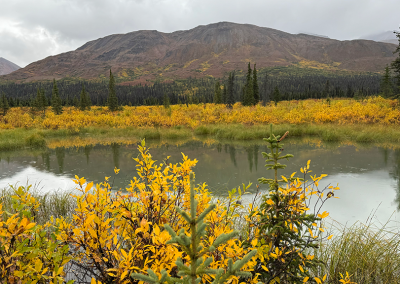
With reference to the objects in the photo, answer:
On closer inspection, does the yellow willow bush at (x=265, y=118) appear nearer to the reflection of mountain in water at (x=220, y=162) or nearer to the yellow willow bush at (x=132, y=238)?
the reflection of mountain in water at (x=220, y=162)

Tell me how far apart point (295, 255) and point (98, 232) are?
139 centimetres

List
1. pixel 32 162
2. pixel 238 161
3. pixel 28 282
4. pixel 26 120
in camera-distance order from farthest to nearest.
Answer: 1. pixel 26 120
2. pixel 32 162
3. pixel 238 161
4. pixel 28 282

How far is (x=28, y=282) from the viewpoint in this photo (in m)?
1.19

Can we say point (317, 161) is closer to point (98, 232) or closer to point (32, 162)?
point (98, 232)

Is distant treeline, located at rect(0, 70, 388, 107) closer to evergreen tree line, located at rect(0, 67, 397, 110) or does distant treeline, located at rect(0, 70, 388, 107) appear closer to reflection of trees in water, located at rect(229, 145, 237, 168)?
evergreen tree line, located at rect(0, 67, 397, 110)

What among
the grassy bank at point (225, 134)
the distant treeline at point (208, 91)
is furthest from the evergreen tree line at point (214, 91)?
the grassy bank at point (225, 134)

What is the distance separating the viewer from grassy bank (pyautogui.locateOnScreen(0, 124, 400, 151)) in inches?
517

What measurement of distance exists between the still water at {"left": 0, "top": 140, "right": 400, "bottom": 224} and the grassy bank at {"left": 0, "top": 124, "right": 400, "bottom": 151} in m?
1.85

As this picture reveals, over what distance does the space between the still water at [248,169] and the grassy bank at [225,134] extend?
1847mm

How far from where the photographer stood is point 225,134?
15.9 m

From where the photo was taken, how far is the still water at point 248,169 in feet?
16.6

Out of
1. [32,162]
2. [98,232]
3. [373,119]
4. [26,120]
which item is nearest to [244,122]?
[373,119]

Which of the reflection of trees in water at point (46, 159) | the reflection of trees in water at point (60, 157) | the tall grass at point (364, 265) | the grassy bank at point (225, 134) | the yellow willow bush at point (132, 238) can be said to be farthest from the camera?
the grassy bank at point (225, 134)

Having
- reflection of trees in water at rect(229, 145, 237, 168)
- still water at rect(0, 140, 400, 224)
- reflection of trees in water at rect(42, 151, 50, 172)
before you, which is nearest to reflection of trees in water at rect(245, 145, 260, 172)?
still water at rect(0, 140, 400, 224)
